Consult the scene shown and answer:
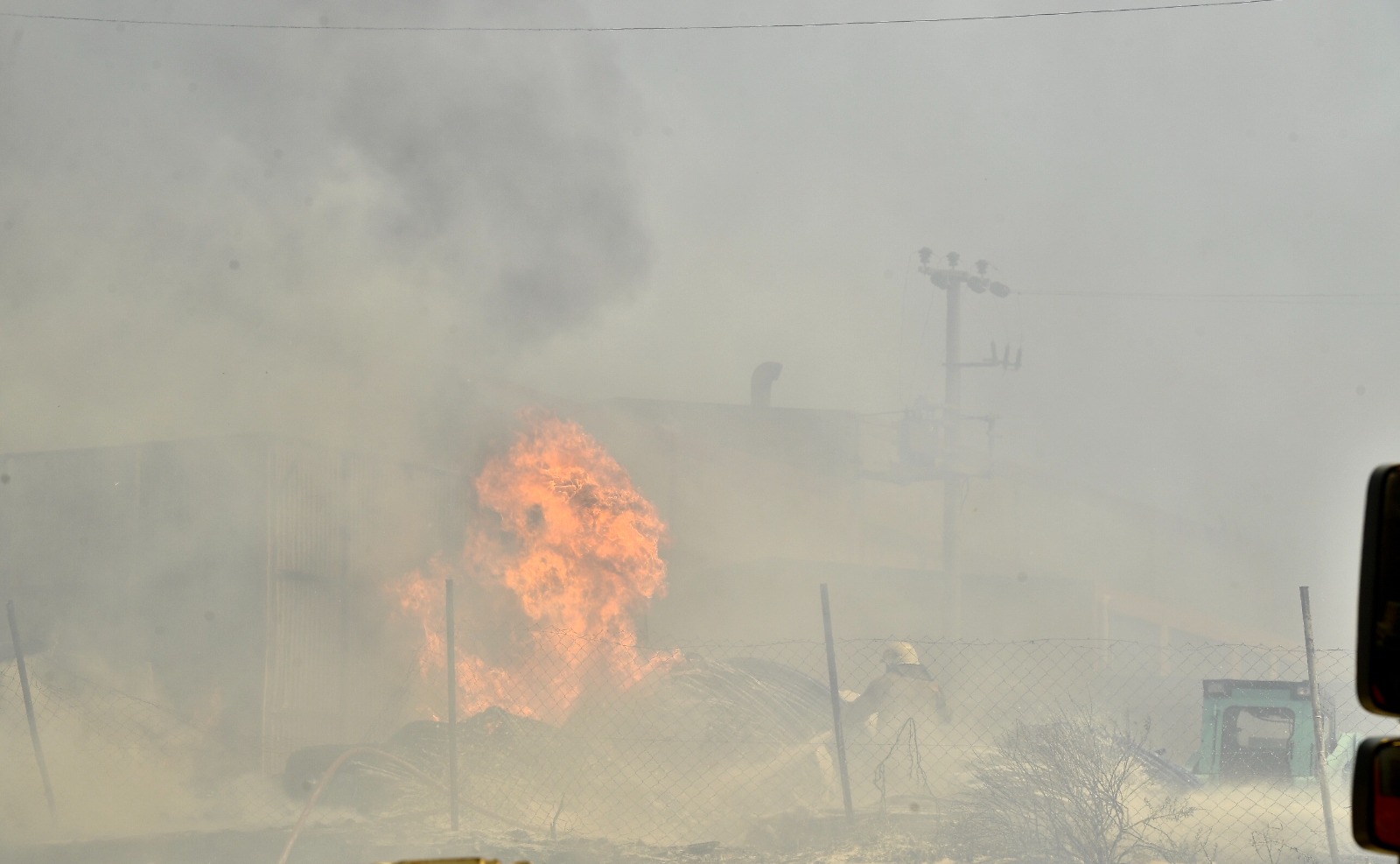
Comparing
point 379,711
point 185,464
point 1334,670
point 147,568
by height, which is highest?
point 185,464

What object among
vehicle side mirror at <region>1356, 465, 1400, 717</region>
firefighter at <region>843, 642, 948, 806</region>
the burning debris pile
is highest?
vehicle side mirror at <region>1356, 465, 1400, 717</region>

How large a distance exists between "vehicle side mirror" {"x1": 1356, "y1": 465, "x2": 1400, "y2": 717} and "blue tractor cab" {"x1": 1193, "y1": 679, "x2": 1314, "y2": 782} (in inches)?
412

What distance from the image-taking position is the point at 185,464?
14.4 metres

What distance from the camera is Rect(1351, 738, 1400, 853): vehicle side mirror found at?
1.75 metres

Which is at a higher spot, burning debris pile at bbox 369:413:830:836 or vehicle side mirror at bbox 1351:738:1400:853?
vehicle side mirror at bbox 1351:738:1400:853

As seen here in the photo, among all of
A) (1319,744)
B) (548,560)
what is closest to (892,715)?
(548,560)

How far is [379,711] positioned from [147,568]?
3.38 meters

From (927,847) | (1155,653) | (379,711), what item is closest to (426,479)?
(379,711)

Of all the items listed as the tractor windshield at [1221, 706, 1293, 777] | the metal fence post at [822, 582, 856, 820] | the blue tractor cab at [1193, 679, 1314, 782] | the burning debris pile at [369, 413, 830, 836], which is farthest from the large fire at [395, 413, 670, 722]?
the metal fence post at [822, 582, 856, 820]

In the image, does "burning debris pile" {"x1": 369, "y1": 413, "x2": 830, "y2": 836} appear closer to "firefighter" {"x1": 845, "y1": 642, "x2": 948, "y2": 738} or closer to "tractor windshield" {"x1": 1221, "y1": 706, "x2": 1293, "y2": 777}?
"firefighter" {"x1": 845, "y1": 642, "x2": 948, "y2": 738}

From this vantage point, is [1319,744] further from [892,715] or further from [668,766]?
[892,715]

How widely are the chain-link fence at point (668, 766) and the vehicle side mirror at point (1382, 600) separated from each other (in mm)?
5806

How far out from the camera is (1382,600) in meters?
1.74

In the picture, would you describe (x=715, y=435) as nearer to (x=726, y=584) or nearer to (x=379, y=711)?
(x=726, y=584)
